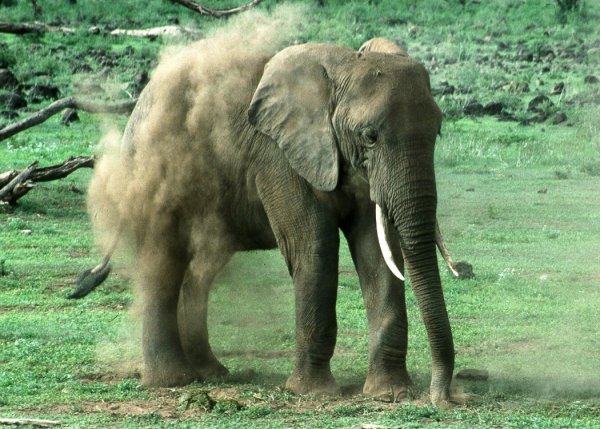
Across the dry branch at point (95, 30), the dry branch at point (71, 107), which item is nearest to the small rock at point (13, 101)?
the dry branch at point (95, 30)

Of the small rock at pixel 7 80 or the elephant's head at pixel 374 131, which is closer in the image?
the elephant's head at pixel 374 131

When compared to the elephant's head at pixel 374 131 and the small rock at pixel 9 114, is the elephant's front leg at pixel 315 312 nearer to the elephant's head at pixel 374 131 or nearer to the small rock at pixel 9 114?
the elephant's head at pixel 374 131

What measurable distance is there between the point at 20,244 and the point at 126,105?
2.01m

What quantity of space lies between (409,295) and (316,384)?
3.37m

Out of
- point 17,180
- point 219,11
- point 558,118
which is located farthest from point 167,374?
point 558,118

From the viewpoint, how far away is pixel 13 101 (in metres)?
20.5

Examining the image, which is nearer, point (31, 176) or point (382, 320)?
point (382, 320)

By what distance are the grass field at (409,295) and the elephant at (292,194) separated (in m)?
0.32

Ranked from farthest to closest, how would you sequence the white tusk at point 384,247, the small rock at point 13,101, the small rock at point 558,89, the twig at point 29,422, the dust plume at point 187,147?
the small rock at point 558,89
the small rock at point 13,101
the dust plume at point 187,147
the white tusk at point 384,247
the twig at point 29,422

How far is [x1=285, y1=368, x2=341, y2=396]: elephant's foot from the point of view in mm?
8117

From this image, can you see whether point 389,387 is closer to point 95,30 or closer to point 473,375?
point 473,375

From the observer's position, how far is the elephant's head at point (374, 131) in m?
7.43

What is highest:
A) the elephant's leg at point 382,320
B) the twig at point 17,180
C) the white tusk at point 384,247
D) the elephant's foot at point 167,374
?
the white tusk at point 384,247

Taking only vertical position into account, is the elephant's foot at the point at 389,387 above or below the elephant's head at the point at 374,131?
below
